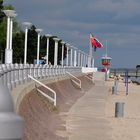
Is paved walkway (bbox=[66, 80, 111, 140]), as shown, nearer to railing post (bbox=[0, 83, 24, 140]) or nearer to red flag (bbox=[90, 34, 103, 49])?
railing post (bbox=[0, 83, 24, 140])

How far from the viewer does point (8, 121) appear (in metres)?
2.65

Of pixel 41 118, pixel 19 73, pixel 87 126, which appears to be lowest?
pixel 87 126

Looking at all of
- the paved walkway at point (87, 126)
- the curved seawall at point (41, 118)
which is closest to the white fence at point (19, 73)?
the curved seawall at point (41, 118)

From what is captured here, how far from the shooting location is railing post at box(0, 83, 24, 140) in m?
2.64

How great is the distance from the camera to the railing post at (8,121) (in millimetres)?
2645

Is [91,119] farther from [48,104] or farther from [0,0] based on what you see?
[0,0]

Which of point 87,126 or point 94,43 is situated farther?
point 94,43

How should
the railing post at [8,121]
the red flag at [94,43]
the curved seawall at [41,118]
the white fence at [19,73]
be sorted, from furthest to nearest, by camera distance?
the red flag at [94,43], the white fence at [19,73], the curved seawall at [41,118], the railing post at [8,121]

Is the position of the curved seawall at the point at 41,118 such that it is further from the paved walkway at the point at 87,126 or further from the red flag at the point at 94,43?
the red flag at the point at 94,43


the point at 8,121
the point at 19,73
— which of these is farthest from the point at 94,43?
the point at 8,121

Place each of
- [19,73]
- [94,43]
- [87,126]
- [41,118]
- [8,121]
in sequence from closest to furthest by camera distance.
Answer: [8,121] < [87,126] < [41,118] < [19,73] < [94,43]

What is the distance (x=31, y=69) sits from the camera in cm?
2806

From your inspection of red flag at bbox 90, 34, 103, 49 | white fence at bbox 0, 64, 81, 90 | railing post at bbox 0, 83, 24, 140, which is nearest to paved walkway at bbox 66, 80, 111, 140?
white fence at bbox 0, 64, 81, 90

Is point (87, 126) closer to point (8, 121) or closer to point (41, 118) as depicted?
point (41, 118)
